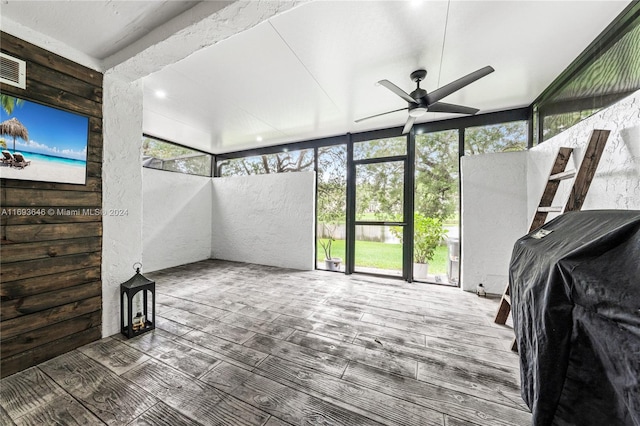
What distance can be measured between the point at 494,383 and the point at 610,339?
3.77ft

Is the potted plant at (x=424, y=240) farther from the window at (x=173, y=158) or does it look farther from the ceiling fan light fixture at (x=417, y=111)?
the window at (x=173, y=158)

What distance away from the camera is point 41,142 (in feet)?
5.55

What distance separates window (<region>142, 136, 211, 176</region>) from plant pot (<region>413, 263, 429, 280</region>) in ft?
16.8

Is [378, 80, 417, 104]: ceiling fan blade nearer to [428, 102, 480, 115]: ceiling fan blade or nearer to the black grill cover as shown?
[428, 102, 480, 115]: ceiling fan blade

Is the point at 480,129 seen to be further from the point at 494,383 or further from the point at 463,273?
the point at 494,383

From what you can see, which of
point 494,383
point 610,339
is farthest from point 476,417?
point 610,339

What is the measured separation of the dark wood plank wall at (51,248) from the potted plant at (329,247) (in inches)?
130

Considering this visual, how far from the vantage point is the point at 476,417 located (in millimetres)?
1308

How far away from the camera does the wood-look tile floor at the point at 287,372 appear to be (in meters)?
1.32

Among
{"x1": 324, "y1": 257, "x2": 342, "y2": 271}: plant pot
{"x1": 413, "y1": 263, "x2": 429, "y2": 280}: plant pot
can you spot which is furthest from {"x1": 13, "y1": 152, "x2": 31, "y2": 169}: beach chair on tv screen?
{"x1": 413, "y1": 263, "x2": 429, "y2": 280}: plant pot

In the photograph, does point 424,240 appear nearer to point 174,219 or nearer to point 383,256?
point 383,256

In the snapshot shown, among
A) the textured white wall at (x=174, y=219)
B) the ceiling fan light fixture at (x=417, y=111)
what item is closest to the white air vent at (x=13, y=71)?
the textured white wall at (x=174, y=219)

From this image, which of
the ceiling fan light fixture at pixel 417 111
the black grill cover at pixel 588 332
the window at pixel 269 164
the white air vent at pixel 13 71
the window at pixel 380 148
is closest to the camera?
the black grill cover at pixel 588 332

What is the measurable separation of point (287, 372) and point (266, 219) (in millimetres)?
3609
